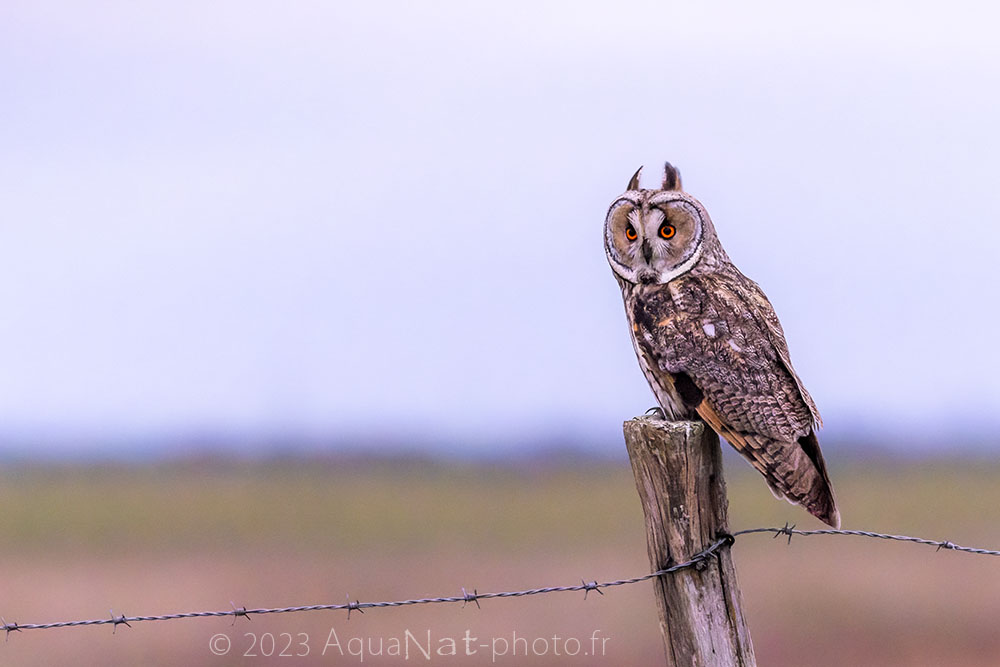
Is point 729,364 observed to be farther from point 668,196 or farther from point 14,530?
point 14,530

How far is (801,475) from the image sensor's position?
3748 millimetres

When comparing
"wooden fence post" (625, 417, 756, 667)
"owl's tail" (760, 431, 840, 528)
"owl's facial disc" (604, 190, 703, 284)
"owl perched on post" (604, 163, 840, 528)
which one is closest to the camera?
"wooden fence post" (625, 417, 756, 667)

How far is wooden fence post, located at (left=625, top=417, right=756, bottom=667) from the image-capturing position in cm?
291

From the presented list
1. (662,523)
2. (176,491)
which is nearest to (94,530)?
(176,491)

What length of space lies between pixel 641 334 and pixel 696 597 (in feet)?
5.06

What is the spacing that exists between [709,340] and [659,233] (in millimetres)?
567

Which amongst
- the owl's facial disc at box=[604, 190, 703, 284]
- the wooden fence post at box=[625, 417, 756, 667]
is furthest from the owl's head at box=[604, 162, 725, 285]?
the wooden fence post at box=[625, 417, 756, 667]

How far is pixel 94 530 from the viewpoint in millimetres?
15742

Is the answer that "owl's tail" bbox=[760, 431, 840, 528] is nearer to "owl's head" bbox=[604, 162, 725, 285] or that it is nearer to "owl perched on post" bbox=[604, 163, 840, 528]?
"owl perched on post" bbox=[604, 163, 840, 528]

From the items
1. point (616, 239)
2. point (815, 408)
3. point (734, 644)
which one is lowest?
point (734, 644)

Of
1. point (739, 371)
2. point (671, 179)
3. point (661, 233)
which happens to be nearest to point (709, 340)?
point (739, 371)

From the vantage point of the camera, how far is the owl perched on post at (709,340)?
3.82m

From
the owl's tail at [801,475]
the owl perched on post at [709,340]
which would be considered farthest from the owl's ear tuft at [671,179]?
the owl's tail at [801,475]

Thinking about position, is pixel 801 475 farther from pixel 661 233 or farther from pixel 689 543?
pixel 661 233
